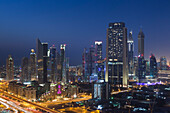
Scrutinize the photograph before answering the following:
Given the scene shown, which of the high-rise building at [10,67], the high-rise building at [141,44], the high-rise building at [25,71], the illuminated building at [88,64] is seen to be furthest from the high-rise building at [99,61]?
the high-rise building at [10,67]

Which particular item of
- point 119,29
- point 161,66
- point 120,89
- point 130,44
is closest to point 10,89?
point 120,89

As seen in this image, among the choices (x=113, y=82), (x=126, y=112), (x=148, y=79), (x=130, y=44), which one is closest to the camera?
(x=126, y=112)

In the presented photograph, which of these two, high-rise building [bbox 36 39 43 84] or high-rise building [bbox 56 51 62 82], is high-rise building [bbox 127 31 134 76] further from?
high-rise building [bbox 36 39 43 84]

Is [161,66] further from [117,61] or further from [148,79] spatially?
[117,61]

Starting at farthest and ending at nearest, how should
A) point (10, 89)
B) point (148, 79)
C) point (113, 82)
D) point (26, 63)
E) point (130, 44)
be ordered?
point (130, 44)
point (26, 63)
point (148, 79)
point (113, 82)
point (10, 89)

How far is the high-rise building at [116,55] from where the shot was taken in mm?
48781

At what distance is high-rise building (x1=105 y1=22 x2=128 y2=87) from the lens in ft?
160

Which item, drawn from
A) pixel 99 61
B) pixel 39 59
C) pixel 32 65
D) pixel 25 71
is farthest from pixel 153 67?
pixel 25 71

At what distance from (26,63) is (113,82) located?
26610mm

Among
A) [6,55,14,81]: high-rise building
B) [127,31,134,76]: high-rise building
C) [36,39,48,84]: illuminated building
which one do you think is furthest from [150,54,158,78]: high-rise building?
[6,55,14,81]: high-rise building

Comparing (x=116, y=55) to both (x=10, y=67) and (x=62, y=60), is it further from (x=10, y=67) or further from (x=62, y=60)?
(x=10, y=67)

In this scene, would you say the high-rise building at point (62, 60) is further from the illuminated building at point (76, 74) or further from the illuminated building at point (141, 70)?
the illuminated building at point (141, 70)

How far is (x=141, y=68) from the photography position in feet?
206

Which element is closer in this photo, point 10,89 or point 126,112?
point 126,112
